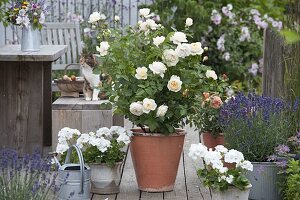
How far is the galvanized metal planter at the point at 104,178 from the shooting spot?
5090 mm

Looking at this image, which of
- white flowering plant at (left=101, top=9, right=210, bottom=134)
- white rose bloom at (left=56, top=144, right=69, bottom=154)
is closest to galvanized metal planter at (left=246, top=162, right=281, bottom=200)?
white flowering plant at (left=101, top=9, right=210, bottom=134)

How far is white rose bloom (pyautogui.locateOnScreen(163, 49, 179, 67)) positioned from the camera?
492cm

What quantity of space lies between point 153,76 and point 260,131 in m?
0.77

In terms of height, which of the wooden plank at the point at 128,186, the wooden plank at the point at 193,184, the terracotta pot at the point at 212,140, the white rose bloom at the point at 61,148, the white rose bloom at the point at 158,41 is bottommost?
the wooden plank at the point at 193,184

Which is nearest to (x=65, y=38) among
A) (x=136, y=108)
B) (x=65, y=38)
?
(x=65, y=38)

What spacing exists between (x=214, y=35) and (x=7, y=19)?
511 centimetres

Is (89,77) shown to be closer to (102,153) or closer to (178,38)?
(102,153)

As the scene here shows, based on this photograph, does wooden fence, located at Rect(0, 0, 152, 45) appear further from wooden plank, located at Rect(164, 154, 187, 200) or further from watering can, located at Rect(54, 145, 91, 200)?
watering can, located at Rect(54, 145, 91, 200)

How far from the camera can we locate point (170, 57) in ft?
16.2

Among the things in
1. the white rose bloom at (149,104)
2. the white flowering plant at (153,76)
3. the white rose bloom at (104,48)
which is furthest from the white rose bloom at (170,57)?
the white rose bloom at (104,48)

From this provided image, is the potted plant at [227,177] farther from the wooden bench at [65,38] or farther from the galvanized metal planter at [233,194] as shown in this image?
the wooden bench at [65,38]

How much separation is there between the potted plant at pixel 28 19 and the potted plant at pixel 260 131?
185 centimetres

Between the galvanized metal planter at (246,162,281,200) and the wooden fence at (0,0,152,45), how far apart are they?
5861 mm

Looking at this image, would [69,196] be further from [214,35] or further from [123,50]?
[214,35]
